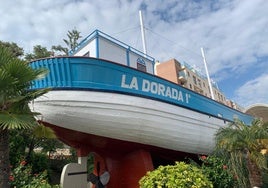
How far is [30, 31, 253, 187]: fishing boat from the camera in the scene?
6922 millimetres

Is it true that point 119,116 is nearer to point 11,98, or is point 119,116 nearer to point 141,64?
point 11,98

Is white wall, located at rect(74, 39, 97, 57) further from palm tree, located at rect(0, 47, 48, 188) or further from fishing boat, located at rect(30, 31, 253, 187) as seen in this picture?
palm tree, located at rect(0, 47, 48, 188)

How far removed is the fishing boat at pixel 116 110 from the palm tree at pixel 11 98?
1206mm

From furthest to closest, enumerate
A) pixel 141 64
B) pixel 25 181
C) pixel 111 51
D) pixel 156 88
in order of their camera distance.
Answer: pixel 141 64
pixel 111 51
pixel 25 181
pixel 156 88

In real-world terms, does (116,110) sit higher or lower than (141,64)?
lower

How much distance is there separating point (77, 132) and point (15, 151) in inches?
322

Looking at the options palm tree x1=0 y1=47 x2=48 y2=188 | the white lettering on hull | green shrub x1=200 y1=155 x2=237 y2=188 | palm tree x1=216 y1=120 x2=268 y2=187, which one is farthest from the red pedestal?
palm tree x1=0 y1=47 x2=48 y2=188

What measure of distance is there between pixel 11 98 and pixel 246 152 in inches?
304

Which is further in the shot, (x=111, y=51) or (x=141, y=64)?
(x=141, y=64)

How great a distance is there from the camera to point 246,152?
9.12 metres

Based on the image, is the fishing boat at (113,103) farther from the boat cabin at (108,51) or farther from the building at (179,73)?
the building at (179,73)

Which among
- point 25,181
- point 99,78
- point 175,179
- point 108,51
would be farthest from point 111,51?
point 25,181

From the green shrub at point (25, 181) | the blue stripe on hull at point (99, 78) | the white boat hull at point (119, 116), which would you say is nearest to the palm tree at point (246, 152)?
the white boat hull at point (119, 116)

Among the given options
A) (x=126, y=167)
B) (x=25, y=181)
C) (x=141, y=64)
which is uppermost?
(x=141, y=64)
